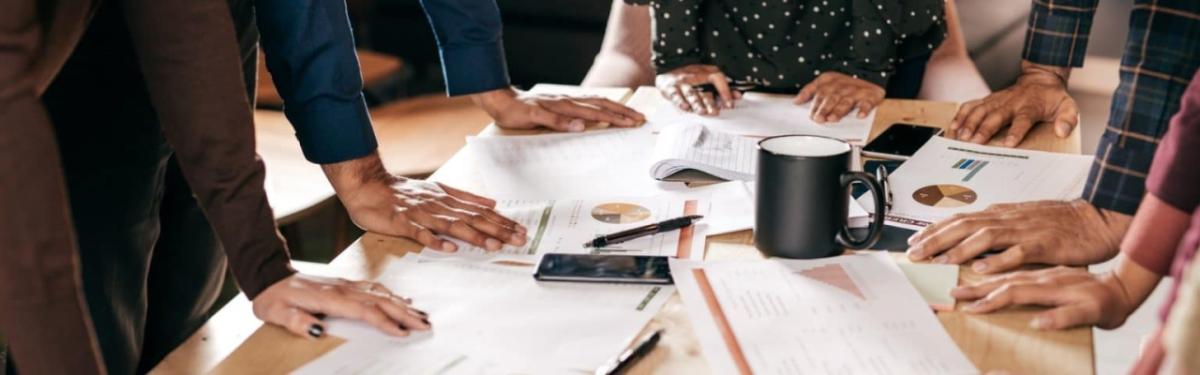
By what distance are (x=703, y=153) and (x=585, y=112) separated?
0.27 m

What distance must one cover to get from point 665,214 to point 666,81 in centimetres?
60

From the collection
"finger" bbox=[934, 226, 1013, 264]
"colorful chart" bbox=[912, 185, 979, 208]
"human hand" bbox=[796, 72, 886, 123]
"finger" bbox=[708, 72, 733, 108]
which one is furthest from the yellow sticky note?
"finger" bbox=[708, 72, 733, 108]

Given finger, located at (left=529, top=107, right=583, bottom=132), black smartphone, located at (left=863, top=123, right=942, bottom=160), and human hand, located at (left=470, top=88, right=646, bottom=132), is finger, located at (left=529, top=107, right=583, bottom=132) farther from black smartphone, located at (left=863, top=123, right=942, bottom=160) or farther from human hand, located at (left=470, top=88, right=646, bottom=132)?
black smartphone, located at (left=863, top=123, right=942, bottom=160)

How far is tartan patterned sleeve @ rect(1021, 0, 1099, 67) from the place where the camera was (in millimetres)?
1543

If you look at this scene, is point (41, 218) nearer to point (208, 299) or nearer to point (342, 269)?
point (342, 269)

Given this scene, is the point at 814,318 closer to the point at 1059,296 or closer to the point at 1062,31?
the point at 1059,296

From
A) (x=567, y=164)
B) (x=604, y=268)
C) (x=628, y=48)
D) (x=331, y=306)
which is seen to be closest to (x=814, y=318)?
(x=604, y=268)

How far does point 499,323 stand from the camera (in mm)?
902

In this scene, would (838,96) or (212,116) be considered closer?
(212,116)

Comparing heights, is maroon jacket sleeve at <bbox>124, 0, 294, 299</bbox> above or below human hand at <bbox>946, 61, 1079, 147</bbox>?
above

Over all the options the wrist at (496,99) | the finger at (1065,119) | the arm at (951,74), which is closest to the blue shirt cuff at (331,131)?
the wrist at (496,99)

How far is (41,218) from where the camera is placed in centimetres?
78

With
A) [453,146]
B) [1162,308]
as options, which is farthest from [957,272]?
[453,146]

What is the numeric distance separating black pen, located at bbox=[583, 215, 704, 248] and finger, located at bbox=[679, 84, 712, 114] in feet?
1.60
